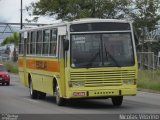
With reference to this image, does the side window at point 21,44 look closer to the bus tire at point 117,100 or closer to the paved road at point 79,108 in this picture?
the paved road at point 79,108

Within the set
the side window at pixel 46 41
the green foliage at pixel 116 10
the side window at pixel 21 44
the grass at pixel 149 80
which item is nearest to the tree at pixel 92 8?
the green foliage at pixel 116 10

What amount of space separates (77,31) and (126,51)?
5.82ft

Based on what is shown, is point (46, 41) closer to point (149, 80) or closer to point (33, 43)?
point (33, 43)

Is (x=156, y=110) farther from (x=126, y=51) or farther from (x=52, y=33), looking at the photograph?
(x=52, y=33)

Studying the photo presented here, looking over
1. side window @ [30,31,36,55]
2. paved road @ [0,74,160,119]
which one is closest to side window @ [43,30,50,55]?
side window @ [30,31,36,55]

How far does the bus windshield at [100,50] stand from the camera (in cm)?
1981

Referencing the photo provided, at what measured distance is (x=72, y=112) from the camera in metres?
18.5

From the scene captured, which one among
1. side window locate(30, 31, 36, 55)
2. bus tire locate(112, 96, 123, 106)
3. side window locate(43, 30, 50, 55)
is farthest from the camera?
side window locate(30, 31, 36, 55)

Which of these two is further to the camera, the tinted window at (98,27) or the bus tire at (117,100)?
the bus tire at (117,100)

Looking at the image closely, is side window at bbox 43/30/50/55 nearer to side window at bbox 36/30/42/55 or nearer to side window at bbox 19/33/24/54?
side window at bbox 36/30/42/55

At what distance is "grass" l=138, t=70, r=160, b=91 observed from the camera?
108 ft

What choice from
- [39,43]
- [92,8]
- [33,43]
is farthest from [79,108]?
[92,8]

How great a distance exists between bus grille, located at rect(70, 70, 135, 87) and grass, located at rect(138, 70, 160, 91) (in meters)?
12.4

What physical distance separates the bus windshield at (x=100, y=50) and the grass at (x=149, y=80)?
1219cm
